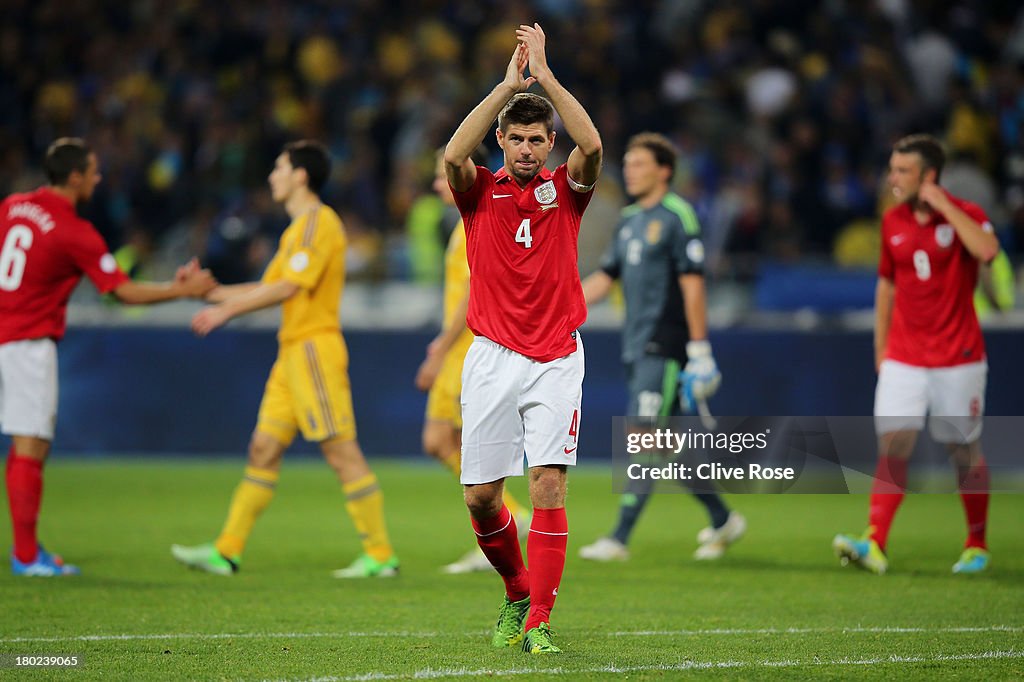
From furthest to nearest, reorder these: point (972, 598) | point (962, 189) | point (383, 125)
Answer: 1. point (383, 125)
2. point (962, 189)
3. point (972, 598)

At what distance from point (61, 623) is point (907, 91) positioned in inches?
525

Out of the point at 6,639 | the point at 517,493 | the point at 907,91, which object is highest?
the point at 907,91

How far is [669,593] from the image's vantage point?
305 inches

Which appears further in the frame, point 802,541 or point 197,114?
point 197,114

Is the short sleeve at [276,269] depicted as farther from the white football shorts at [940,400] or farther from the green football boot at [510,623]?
the white football shorts at [940,400]

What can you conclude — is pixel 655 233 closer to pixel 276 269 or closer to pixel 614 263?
pixel 614 263

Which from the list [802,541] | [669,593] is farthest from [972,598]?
[802,541]

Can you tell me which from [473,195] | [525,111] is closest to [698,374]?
[473,195]

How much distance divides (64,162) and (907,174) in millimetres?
5022

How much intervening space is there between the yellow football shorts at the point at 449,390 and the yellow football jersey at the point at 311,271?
807mm

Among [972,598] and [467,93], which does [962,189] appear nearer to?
[467,93]

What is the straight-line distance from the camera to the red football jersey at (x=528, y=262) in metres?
5.98

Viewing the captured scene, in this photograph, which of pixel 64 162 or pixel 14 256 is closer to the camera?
pixel 14 256

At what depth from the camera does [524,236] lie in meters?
6.01
